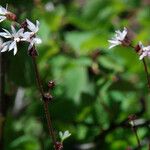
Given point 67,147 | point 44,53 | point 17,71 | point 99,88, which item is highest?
point 44,53

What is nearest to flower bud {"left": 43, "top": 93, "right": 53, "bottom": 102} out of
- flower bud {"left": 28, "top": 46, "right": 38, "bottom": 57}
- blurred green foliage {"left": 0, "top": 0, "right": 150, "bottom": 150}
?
flower bud {"left": 28, "top": 46, "right": 38, "bottom": 57}

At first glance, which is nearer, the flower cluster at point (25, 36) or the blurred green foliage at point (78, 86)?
the flower cluster at point (25, 36)

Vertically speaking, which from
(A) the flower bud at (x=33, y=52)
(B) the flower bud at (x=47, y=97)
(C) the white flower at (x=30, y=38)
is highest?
(C) the white flower at (x=30, y=38)

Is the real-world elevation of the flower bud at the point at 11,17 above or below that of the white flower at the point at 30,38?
→ above

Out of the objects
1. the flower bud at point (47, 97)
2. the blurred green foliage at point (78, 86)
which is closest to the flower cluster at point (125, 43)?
the flower bud at point (47, 97)

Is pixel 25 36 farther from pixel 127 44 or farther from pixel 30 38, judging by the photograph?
pixel 127 44

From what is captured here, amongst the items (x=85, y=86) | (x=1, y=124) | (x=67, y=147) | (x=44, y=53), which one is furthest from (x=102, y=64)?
(x=1, y=124)

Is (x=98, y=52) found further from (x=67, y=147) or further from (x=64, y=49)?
(x=67, y=147)

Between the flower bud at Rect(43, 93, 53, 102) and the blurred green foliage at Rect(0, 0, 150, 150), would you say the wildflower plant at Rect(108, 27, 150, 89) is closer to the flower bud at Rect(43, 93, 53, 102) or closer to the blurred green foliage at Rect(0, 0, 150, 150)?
the flower bud at Rect(43, 93, 53, 102)

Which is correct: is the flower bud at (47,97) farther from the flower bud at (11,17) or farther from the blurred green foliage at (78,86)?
the blurred green foliage at (78,86)
